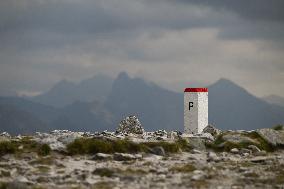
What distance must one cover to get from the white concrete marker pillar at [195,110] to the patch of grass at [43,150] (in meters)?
25.5

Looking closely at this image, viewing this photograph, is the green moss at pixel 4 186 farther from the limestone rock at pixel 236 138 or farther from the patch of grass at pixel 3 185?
the limestone rock at pixel 236 138

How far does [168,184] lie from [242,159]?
11.6 m

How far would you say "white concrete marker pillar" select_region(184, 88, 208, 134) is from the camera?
194 ft

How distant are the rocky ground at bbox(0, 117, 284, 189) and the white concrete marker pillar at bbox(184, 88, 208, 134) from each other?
12030mm

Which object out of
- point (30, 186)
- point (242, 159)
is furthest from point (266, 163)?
point (30, 186)

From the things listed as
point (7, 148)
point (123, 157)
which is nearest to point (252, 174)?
point (123, 157)

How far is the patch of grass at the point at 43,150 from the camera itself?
36.1 metres

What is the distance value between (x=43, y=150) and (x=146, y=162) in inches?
A: 308

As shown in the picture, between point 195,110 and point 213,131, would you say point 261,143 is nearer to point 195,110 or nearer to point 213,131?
point 213,131

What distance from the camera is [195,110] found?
59406 mm

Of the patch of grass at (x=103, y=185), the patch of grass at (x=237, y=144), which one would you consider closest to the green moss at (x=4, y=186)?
the patch of grass at (x=103, y=185)

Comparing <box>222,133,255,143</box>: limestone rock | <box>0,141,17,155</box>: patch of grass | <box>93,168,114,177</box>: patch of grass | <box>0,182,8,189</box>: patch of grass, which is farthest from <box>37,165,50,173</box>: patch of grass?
<box>222,133,255,143</box>: limestone rock

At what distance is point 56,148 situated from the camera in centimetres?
3666

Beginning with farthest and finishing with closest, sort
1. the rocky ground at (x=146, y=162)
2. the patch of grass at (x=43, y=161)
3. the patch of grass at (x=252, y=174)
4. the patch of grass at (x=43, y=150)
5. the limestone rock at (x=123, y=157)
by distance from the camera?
1. the patch of grass at (x=43, y=150)
2. the limestone rock at (x=123, y=157)
3. the patch of grass at (x=43, y=161)
4. the patch of grass at (x=252, y=174)
5. the rocky ground at (x=146, y=162)
